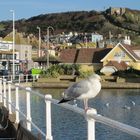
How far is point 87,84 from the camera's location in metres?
6.48

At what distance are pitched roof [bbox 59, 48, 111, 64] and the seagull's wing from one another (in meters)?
94.1

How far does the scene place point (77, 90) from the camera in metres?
6.63

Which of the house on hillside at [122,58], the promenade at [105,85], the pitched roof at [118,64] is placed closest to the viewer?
the promenade at [105,85]

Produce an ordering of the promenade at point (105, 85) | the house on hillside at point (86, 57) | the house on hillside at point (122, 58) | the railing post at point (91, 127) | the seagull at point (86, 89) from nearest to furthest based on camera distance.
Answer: the railing post at point (91, 127) → the seagull at point (86, 89) → the promenade at point (105, 85) → the house on hillside at point (122, 58) → the house on hillside at point (86, 57)

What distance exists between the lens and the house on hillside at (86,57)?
100875 mm

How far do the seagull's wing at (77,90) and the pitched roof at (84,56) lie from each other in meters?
94.1

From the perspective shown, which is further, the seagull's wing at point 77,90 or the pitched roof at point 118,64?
the pitched roof at point 118,64

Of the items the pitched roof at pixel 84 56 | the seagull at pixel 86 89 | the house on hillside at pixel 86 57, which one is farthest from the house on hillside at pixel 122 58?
the seagull at pixel 86 89

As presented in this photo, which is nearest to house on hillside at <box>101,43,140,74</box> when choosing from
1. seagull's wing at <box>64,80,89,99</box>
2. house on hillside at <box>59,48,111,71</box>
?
house on hillside at <box>59,48,111,71</box>

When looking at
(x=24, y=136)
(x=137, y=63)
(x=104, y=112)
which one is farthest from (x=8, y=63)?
(x=24, y=136)

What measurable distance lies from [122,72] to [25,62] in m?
30.5

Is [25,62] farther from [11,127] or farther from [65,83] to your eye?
[11,127]

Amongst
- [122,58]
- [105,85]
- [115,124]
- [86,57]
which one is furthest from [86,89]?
[86,57]

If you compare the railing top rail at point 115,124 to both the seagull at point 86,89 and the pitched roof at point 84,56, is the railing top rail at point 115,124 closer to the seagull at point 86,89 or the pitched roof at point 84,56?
the seagull at point 86,89
